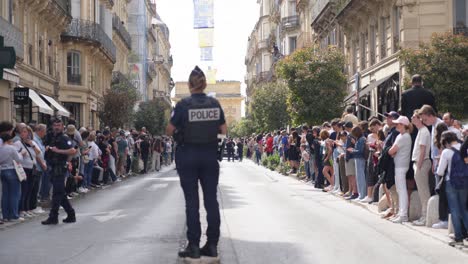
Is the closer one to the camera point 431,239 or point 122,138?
point 431,239

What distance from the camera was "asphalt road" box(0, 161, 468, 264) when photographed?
9242mm

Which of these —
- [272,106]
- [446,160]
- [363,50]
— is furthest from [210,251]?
[272,106]

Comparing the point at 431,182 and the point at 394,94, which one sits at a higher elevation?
the point at 394,94

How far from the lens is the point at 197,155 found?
8.61 metres

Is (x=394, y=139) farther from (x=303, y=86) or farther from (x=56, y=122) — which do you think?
(x=303, y=86)

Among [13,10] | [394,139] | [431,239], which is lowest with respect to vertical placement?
[431,239]

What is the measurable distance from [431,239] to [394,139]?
9.81 feet

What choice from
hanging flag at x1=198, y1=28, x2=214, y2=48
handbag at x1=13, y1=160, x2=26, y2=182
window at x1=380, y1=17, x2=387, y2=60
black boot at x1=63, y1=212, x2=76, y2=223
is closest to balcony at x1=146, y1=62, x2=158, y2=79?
Result: hanging flag at x1=198, y1=28, x2=214, y2=48

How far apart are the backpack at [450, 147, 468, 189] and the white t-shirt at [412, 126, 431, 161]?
1971 mm

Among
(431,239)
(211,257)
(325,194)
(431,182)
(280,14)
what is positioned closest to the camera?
(211,257)

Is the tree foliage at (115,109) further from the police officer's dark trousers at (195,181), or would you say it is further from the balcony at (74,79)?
the police officer's dark trousers at (195,181)

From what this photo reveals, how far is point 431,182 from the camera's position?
1290cm

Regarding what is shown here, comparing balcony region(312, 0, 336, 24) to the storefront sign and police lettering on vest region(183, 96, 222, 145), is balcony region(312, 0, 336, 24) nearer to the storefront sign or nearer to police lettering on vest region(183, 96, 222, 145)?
the storefront sign

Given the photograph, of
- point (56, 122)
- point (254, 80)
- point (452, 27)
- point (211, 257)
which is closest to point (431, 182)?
point (211, 257)
